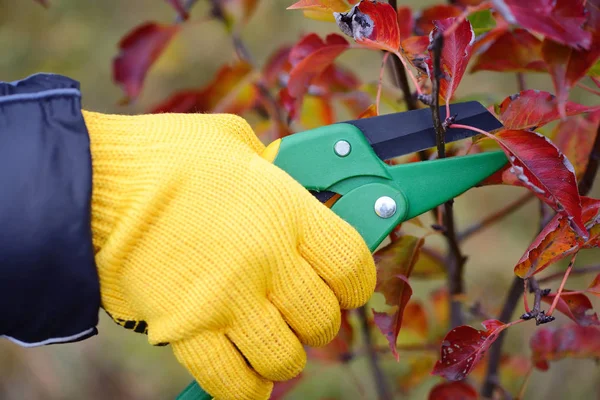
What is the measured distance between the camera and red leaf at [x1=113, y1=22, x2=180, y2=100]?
145cm

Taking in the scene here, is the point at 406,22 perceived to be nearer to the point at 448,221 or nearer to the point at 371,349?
the point at 448,221

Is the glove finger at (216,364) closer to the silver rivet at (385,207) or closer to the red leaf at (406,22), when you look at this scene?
the silver rivet at (385,207)

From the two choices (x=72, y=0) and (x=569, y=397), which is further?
(x=72, y=0)

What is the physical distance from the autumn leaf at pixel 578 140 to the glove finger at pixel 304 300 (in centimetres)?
57

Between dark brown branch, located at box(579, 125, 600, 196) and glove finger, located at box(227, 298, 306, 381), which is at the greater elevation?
dark brown branch, located at box(579, 125, 600, 196)

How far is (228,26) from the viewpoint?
61.2 inches

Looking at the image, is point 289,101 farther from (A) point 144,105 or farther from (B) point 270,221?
(A) point 144,105

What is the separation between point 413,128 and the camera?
3.16ft

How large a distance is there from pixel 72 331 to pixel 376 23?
0.67m

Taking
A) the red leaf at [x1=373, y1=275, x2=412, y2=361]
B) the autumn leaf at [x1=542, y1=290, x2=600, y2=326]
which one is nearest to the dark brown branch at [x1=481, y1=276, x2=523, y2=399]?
the autumn leaf at [x1=542, y1=290, x2=600, y2=326]

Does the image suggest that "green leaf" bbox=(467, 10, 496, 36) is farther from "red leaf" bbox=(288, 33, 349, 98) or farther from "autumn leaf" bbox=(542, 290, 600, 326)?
"autumn leaf" bbox=(542, 290, 600, 326)

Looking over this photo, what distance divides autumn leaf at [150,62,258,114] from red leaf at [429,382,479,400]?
A: 78cm

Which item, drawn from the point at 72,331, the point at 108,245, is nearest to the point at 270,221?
the point at 108,245

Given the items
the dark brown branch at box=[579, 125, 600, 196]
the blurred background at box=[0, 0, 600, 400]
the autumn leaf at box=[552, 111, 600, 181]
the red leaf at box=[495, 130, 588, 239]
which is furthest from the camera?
the blurred background at box=[0, 0, 600, 400]
